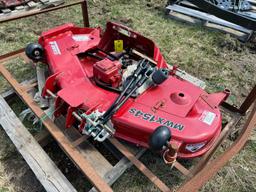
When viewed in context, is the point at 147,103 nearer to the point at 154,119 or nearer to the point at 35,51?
the point at 154,119

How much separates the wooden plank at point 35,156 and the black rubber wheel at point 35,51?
22.3 inches

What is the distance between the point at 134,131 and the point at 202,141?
0.52 metres

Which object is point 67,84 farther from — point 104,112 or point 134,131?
point 134,131

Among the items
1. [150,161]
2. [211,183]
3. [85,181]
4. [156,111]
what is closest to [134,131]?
[156,111]

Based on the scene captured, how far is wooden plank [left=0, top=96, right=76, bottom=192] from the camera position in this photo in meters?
2.02

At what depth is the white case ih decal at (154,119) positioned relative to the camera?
1.98m

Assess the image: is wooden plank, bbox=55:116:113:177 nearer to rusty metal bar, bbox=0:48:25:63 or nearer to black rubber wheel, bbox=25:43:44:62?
black rubber wheel, bbox=25:43:44:62

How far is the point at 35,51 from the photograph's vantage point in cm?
268

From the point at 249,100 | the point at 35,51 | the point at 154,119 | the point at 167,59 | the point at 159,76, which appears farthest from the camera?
the point at 167,59

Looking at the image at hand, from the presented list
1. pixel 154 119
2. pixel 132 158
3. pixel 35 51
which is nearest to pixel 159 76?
pixel 154 119

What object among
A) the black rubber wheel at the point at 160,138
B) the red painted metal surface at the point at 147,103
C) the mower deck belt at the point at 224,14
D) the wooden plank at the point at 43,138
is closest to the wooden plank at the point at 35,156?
the wooden plank at the point at 43,138

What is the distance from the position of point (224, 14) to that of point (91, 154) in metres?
1.72

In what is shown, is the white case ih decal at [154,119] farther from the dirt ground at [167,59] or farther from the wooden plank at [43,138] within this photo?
the wooden plank at [43,138]

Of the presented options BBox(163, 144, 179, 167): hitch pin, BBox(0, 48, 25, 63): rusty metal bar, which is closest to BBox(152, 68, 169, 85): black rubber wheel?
BBox(163, 144, 179, 167): hitch pin
